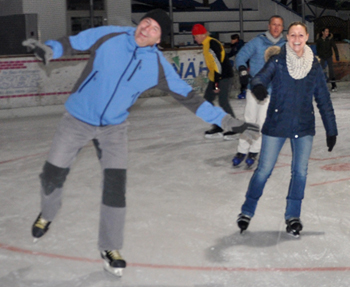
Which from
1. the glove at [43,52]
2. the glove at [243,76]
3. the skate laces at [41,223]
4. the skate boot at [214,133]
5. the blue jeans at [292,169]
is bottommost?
the skate boot at [214,133]

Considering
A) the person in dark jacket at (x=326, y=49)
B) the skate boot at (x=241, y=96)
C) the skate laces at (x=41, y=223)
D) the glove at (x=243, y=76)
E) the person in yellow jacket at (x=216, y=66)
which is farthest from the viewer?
the person in dark jacket at (x=326, y=49)

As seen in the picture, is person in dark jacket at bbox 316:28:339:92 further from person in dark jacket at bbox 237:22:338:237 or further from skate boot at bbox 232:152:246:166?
person in dark jacket at bbox 237:22:338:237

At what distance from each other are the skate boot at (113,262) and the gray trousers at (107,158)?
3 cm

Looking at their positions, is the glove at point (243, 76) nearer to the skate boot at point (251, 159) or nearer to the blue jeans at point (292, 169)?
the skate boot at point (251, 159)

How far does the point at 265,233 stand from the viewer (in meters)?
3.89

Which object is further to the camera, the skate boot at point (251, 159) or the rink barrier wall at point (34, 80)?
the rink barrier wall at point (34, 80)

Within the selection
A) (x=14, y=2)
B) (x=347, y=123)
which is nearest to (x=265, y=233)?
(x=347, y=123)

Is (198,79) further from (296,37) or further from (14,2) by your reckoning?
(296,37)

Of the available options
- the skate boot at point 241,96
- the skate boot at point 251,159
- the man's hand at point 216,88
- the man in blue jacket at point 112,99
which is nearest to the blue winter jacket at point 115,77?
the man in blue jacket at point 112,99

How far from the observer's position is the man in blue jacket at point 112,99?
2973 mm

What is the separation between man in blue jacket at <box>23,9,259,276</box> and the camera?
2973 millimetres

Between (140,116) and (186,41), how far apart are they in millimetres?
7005

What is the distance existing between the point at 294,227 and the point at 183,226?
748 millimetres

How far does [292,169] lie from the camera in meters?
3.80
